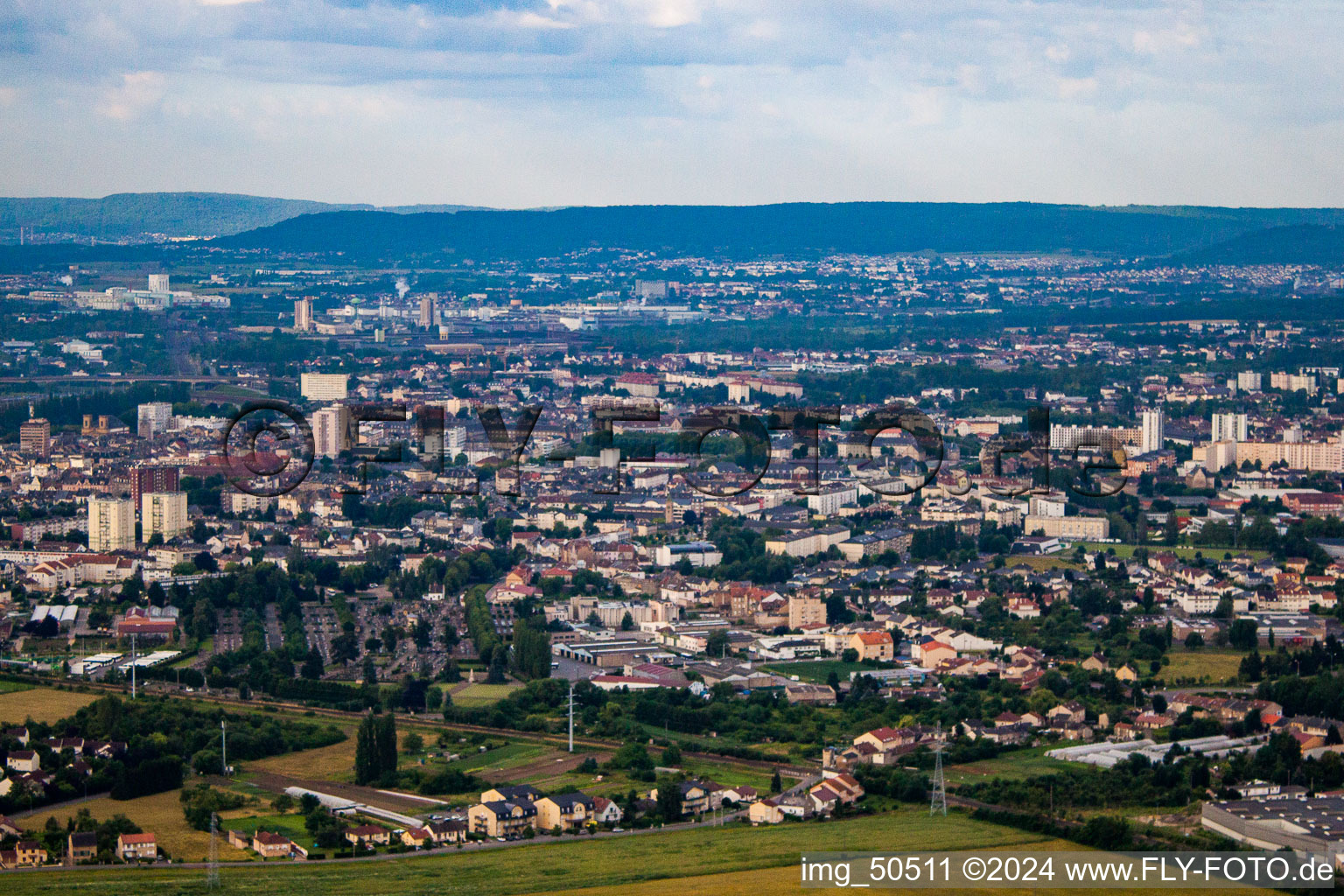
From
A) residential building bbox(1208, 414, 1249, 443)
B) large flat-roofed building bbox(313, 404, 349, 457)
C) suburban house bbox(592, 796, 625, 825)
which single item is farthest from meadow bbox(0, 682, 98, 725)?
residential building bbox(1208, 414, 1249, 443)

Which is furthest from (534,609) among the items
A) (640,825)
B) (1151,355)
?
(1151,355)

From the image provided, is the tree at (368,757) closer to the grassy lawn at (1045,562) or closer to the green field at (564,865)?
the green field at (564,865)

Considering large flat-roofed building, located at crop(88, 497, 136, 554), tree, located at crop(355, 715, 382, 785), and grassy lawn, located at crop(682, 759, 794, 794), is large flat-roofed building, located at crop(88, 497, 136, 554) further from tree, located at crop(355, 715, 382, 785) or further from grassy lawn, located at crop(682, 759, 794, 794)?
grassy lawn, located at crop(682, 759, 794, 794)

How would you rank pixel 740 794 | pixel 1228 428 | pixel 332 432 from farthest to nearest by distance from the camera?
pixel 1228 428, pixel 332 432, pixel 740 794

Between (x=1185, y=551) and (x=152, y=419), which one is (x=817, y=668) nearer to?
(x=1185, y=551)

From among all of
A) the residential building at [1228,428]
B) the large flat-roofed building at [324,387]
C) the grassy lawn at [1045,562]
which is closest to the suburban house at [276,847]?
the grassy lawn at [1045,562]

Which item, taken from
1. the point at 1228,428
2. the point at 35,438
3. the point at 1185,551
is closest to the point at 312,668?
the point at 1185,551
